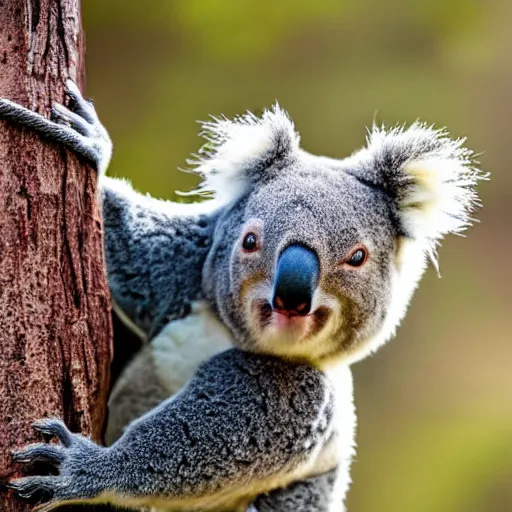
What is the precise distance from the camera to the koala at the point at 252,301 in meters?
2.29

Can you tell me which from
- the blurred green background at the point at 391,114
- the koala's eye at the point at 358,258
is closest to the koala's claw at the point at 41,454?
the koala's eye at the point at 358,258

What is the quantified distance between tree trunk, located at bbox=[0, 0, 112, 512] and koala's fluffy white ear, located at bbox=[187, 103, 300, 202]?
1.80 feet

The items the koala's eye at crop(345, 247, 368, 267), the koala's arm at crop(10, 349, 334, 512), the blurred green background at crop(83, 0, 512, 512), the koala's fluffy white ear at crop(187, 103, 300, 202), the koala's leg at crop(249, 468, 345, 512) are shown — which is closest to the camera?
the koala's arm at crop(10, 349, 334, 512)

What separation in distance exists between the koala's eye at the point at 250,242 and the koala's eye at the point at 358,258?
0.91ft

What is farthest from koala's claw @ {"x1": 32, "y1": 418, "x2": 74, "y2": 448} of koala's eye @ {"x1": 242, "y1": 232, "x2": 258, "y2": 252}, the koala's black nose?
koala's eye @ {"x1": 242, "y1": 232, "x2": 258, "y2": 252}

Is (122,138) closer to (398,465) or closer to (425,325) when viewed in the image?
(425,325)

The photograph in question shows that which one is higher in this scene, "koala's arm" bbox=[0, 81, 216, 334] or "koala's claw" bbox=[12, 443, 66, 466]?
"koala's arm" bbox=[0, 81, 216, 334]

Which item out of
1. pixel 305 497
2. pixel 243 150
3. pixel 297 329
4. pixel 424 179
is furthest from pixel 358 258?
pixel 305 497

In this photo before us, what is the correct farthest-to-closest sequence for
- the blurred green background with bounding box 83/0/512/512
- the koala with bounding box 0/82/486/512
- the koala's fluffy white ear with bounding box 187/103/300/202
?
1. the blurred green background with bounding box 83/0/512/512
2. the koala's fluffy white ear with bounding box 187/103/300/202
3. the koala with bounding box 0/82/486/512

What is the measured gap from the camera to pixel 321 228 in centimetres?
241

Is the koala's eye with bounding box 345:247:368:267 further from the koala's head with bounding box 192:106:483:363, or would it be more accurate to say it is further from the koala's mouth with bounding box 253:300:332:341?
the koala's mouth with bounding box 253:300:332:341

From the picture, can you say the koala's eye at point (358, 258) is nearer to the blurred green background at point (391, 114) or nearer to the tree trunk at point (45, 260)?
the tree trunk at point (45, 260)

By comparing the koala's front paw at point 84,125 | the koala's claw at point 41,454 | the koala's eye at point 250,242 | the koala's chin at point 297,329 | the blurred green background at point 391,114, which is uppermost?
the blurred green background at point 391,114

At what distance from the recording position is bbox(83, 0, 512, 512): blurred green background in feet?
19.5
